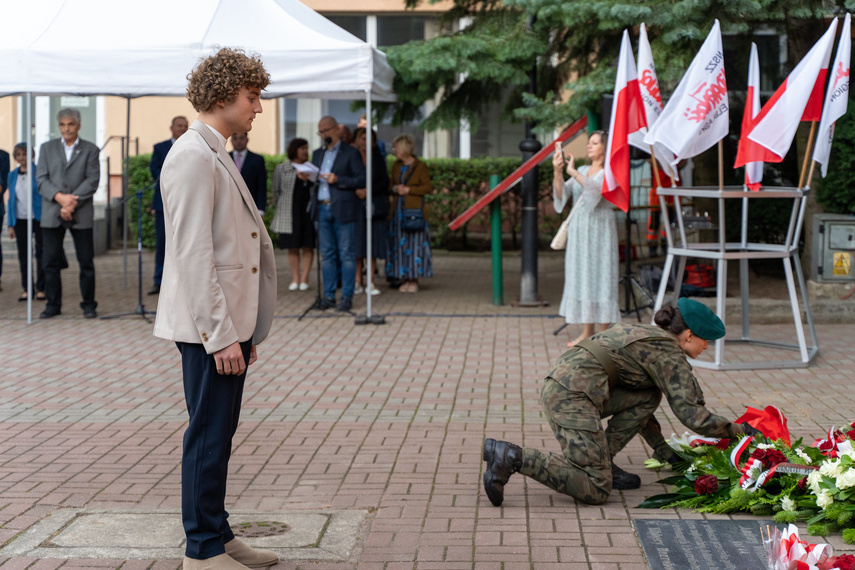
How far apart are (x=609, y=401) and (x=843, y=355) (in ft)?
13.7

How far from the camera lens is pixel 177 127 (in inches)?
436

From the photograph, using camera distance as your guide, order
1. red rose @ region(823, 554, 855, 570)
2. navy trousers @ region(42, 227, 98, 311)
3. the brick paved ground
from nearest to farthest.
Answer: red rose @ region(823, 554, 855, 570) → the brick paved ground → navy trousers @ region(42, 227, 98, 311)

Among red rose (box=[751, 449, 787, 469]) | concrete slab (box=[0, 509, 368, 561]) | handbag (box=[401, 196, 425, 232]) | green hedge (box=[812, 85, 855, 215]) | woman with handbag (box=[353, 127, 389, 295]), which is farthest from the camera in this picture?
handbag (box=[401, 196, 425, 232])

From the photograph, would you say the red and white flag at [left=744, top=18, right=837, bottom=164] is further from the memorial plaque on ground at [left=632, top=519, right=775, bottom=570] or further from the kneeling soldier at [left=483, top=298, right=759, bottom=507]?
the memorial plaque on ground at [left=632, top=519, right=775, bottom=570]

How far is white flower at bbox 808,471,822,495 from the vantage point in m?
4.24

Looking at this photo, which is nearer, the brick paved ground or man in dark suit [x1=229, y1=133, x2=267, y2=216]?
the brick paved ground

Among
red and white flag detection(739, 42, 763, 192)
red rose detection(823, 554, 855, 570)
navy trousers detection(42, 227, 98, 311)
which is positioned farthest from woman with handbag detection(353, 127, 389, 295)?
red rose detection(823, 554, 855, 570)

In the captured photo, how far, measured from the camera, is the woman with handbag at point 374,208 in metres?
11.0

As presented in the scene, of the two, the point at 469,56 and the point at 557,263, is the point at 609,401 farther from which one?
the point at 557,263

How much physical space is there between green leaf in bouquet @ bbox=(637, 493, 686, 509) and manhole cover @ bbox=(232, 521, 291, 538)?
1584 millimetres

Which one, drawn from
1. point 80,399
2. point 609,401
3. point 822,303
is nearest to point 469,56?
point 822,303

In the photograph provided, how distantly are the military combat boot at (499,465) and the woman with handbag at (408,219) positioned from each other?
7264 millimetres

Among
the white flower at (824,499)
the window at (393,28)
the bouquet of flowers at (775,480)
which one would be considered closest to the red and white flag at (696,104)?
the bouquet of flowers at (775,480)

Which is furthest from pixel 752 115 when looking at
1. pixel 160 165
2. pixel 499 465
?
pixel 160 165
